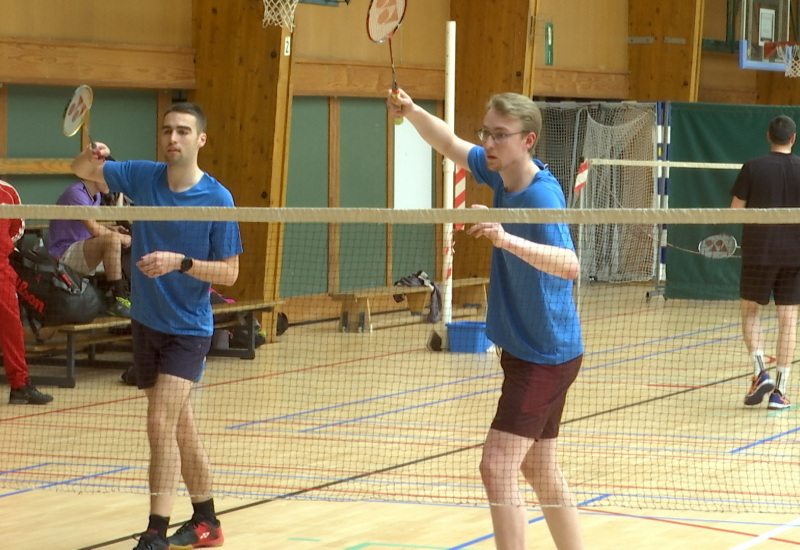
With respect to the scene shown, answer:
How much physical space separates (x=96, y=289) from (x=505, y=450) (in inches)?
262

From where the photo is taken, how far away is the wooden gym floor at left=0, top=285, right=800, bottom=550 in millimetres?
6082

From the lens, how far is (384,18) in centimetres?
718

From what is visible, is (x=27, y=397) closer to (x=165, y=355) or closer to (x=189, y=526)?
(x=189, y=526)

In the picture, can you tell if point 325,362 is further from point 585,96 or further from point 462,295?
point 585,96

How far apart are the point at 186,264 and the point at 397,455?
111 inches

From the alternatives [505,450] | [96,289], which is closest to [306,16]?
[96,289]

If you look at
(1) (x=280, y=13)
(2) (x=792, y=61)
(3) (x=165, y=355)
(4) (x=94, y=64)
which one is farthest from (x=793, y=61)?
(3) (x=165, y=355)

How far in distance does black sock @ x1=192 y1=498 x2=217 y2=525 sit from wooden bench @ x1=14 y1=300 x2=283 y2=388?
448 centimetres

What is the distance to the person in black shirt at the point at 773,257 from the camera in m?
9.08

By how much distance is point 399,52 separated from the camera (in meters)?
15.9

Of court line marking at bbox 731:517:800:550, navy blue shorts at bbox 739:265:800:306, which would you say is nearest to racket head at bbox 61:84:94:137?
court line marking at bbox 731:517:800:550

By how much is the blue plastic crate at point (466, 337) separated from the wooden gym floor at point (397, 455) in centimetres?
27

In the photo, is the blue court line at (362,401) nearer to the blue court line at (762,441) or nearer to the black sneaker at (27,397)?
the black sneaker at (27,397)

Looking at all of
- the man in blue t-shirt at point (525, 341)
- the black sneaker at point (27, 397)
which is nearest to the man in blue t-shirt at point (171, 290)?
the man in blue t-shirt at point (525, 341)
